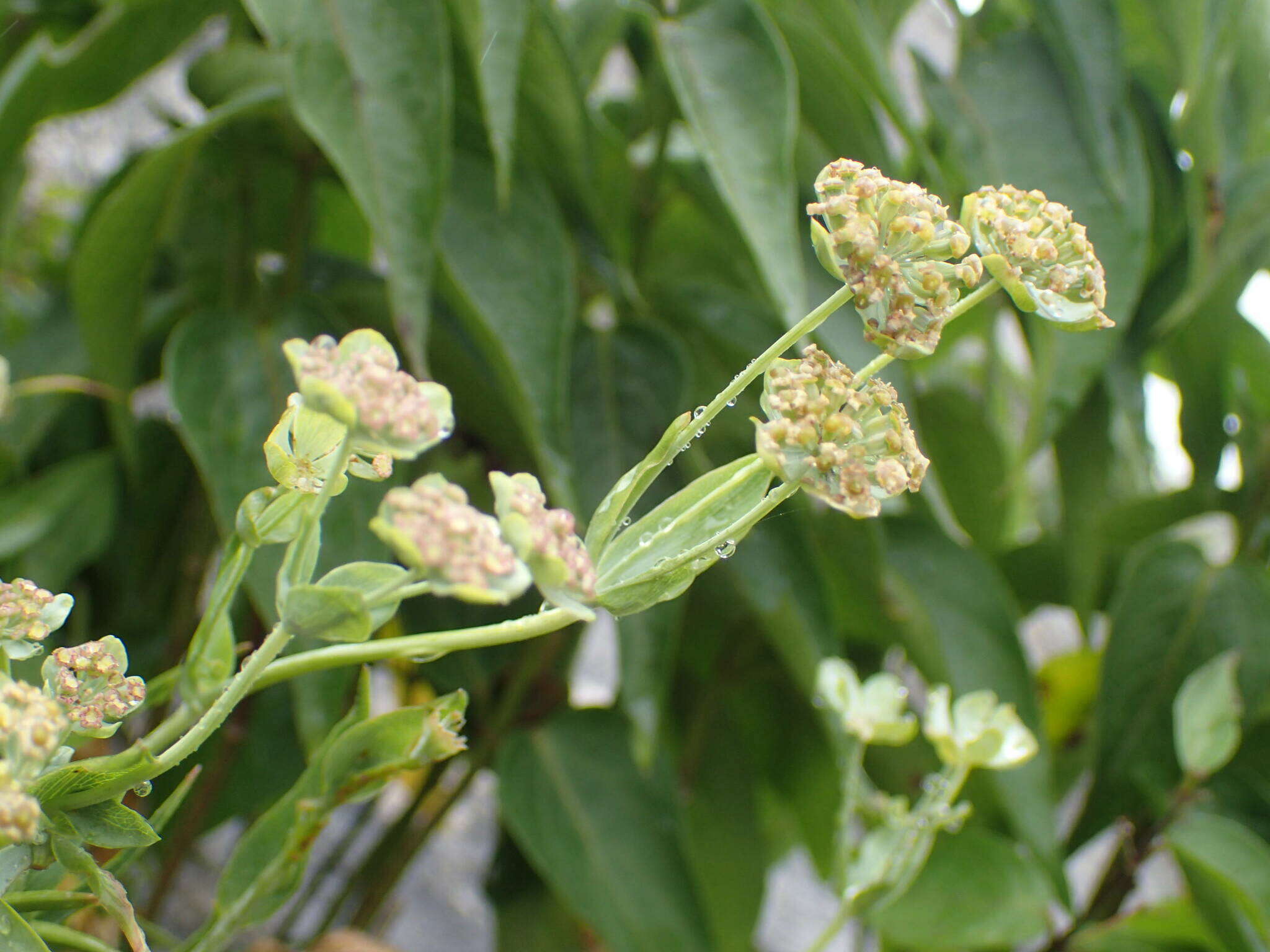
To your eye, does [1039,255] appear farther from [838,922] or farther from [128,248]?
[128,248]

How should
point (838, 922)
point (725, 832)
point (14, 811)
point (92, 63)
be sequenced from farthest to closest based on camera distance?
point (725, 832) < point (92, 63) < point (838, 922) < point (14, 811)

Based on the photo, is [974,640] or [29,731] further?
[974,640]

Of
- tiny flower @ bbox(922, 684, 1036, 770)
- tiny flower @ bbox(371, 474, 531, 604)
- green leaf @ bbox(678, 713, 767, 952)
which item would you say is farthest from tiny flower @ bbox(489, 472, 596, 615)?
green leaf @ bbox(678, 713, 767, 952)

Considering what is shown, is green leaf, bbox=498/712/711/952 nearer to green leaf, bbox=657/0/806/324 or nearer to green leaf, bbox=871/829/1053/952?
green leaf, bbox=871/829/1053/952

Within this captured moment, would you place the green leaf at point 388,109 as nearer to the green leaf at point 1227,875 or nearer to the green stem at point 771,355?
the green stem at point 771,355

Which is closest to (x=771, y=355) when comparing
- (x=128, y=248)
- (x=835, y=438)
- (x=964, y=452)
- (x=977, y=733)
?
(x=835, y=438)

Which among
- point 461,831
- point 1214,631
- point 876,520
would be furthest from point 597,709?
point 461,831

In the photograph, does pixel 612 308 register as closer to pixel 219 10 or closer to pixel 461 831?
pixel 219 10
